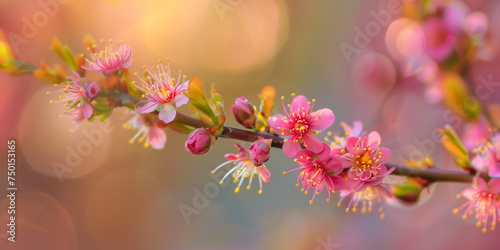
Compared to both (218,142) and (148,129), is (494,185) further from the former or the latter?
(218,142)

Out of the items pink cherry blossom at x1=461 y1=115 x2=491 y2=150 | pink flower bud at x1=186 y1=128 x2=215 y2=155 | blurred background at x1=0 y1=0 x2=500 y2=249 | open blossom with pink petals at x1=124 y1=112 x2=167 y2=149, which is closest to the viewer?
pink flower bud at x1=186 y1=128 x2=215 y2=155

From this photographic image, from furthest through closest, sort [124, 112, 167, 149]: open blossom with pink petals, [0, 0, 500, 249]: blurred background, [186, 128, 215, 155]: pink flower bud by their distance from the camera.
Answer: [0, 0, 500, 249]: blurred background < [124, 112, 167, 149]: open blossom with pink petals < [186, 128, 215, 155]: pink flower bud

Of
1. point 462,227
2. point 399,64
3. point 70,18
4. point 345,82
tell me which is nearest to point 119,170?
point 70,18

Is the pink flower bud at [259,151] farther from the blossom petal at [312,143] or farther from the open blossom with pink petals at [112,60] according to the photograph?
the open blossom with pink petals at [112,60]

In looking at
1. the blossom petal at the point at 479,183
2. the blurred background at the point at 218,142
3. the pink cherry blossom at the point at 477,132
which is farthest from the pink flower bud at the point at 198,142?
the blurred background at the point at 218,142

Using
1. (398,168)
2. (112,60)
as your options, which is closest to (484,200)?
(398,168)

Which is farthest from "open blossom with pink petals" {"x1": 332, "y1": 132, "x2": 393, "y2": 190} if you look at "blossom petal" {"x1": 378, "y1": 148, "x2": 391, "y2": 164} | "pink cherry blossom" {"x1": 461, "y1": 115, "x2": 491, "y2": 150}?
"pink cherry blossom" {"x1": 461, "y1": 115, "x2": 491, "y2": 150}

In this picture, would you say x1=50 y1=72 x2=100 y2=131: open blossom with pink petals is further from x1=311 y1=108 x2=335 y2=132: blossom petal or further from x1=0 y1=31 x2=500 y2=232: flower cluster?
x1=311 y1=108 x2=335 y2=132: blossom petal
